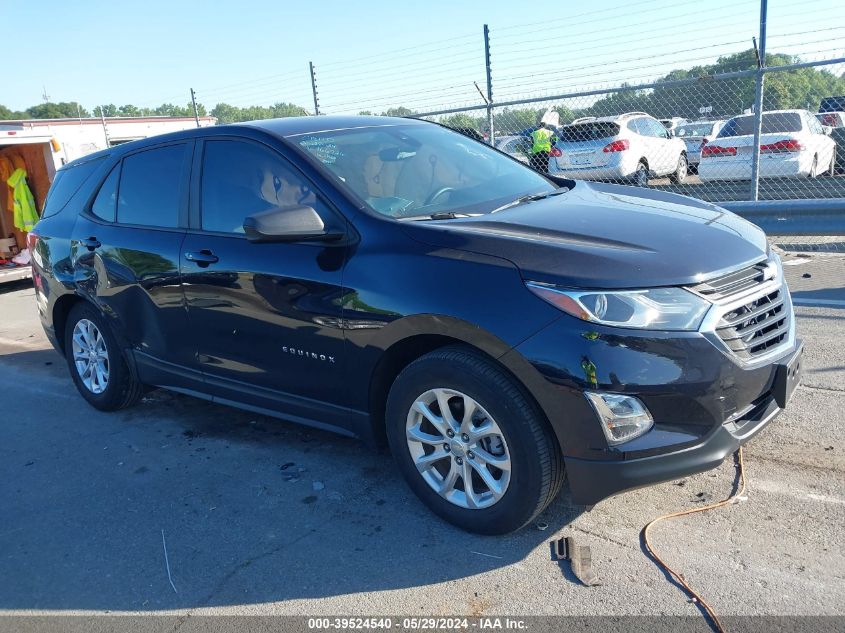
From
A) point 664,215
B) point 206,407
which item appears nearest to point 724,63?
point 664,215

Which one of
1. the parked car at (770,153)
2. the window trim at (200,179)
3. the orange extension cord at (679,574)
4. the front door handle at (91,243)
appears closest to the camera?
the orange extension cord at (679,574)

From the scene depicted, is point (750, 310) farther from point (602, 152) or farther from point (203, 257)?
point (602, 152)

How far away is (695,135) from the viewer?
1928cm

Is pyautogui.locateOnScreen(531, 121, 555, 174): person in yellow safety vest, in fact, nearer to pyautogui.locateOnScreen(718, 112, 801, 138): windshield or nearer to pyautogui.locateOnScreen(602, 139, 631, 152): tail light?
pyautogui.locateOnScreen(602, 139, 631, 152): tail light

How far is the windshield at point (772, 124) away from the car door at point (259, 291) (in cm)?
1158

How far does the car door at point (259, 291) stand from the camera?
3.52 metres

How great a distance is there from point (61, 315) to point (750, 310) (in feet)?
15.6

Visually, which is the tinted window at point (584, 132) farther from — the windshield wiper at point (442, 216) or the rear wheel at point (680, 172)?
the windshield wiper at point (442, 216)

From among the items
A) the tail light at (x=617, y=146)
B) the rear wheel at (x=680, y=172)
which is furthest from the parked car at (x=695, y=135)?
the tail light at (x=617, y=146)

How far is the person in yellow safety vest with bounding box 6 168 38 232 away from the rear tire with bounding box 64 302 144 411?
7.61 meters

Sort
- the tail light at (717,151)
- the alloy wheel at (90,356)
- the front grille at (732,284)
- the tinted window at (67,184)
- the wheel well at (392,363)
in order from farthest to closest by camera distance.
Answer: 1. the tail light at (717,151)
2. the tinted window at (67,184)
3. the alloy wheel at (90,356)
4. the wheel well at (392,363)
5. the front grille at (732,284)

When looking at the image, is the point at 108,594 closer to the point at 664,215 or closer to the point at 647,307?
the point at 647,307

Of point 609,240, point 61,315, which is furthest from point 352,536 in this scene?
point 61,315

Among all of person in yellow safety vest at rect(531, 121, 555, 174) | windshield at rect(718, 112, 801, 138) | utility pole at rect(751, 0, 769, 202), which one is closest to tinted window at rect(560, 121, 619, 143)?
person in yellow safety vest at rect(531, 121, 555, 174)
